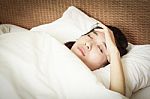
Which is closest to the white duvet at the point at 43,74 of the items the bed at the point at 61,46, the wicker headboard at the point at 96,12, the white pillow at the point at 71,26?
the bed at the point at 61,46

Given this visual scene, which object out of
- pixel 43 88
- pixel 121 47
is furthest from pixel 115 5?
pixel 43 88

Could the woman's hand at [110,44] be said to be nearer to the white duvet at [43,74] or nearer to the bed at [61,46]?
the bed at [61,46]

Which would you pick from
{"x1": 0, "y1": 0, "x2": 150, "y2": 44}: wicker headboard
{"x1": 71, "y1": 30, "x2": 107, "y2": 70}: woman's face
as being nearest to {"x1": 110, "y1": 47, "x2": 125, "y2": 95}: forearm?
{"x1": 71, "y1": 30, "x2": 107, "y2": 70}: woman's face

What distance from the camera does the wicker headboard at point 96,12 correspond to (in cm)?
158

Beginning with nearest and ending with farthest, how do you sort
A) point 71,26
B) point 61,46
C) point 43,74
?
point 43,74 → point 61,46 → point 71,26

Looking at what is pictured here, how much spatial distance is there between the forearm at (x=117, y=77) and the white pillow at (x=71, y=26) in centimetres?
47

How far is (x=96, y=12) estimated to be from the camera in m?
1.72

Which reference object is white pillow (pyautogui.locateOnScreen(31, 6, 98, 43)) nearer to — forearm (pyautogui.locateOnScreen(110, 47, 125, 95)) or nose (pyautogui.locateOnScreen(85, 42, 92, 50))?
nose (pyautogui.locateOnScreen(85, 42, 92, 50))

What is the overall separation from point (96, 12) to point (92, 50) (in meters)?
0.45

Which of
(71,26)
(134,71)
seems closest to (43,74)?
(134,71)

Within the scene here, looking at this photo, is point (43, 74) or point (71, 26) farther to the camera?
point (71, 26)

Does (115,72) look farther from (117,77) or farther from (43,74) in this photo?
(43,74)

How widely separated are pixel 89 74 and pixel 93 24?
1.94 ft

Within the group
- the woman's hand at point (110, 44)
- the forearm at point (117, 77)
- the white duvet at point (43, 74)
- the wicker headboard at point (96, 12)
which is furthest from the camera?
the wicker headboard at point (96, 12)
